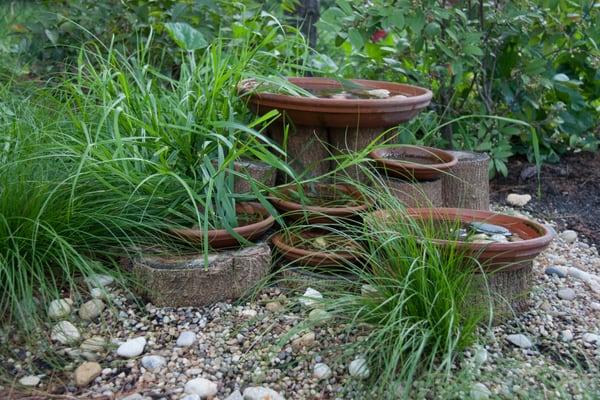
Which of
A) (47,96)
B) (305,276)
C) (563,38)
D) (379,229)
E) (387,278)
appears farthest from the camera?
(563,38)

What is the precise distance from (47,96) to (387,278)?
1729 millimetres

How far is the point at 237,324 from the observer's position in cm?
264

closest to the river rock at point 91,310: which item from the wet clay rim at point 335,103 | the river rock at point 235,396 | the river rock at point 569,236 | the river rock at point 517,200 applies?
the river rock at point 235,396

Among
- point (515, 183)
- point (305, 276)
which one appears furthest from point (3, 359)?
point (515, 183)

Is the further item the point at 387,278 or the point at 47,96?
the point at 47,96

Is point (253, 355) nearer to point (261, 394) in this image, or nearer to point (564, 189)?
point (261, 394)

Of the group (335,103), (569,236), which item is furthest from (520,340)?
(569,236)

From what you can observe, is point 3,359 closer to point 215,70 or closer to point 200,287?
point 200,287

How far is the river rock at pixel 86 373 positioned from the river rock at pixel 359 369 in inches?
29.1

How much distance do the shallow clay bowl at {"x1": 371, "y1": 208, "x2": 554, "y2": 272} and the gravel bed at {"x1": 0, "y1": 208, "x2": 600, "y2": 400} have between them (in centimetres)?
21

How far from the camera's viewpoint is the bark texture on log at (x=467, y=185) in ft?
11.3

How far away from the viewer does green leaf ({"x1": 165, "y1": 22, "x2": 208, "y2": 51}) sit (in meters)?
3.65

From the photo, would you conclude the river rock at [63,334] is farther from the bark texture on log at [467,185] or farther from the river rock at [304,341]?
the bark texture on log at [467,185]

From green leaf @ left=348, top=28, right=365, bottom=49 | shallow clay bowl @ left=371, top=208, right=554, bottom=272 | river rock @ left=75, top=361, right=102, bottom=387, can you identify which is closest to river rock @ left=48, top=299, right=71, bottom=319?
river rock @ left=75, top=361, right=102, bottom=387
